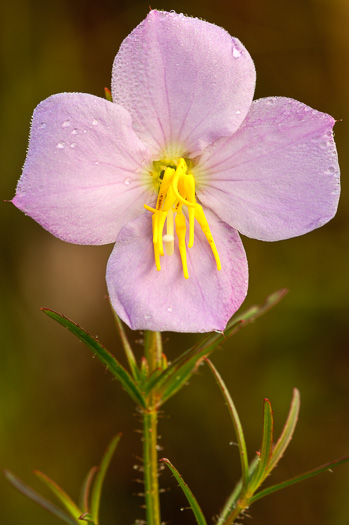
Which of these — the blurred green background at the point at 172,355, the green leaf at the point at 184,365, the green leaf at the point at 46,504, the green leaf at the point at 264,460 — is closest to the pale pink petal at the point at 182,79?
the green leaf at the point at 184,365

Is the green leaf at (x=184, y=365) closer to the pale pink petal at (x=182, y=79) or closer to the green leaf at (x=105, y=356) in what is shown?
the green leaf at (x=105, y=356)

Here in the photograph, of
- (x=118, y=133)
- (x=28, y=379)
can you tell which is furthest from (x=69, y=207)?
(x=28, y=379)

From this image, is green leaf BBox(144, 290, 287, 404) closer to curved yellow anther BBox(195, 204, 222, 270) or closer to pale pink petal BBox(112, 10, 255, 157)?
curved yellow anther BBox(195, 204, 222, 270)

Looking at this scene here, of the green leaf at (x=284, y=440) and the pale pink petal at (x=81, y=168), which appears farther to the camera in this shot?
the green leaf at (x=284, y=440)

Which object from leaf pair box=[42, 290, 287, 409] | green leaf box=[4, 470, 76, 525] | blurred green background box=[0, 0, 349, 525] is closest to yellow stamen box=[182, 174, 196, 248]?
leaf pair box=[42, 290, 287, 409]

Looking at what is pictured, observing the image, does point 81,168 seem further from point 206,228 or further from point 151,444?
point 151,444

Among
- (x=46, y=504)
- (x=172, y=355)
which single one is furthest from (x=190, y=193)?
(x=172, y=355)
